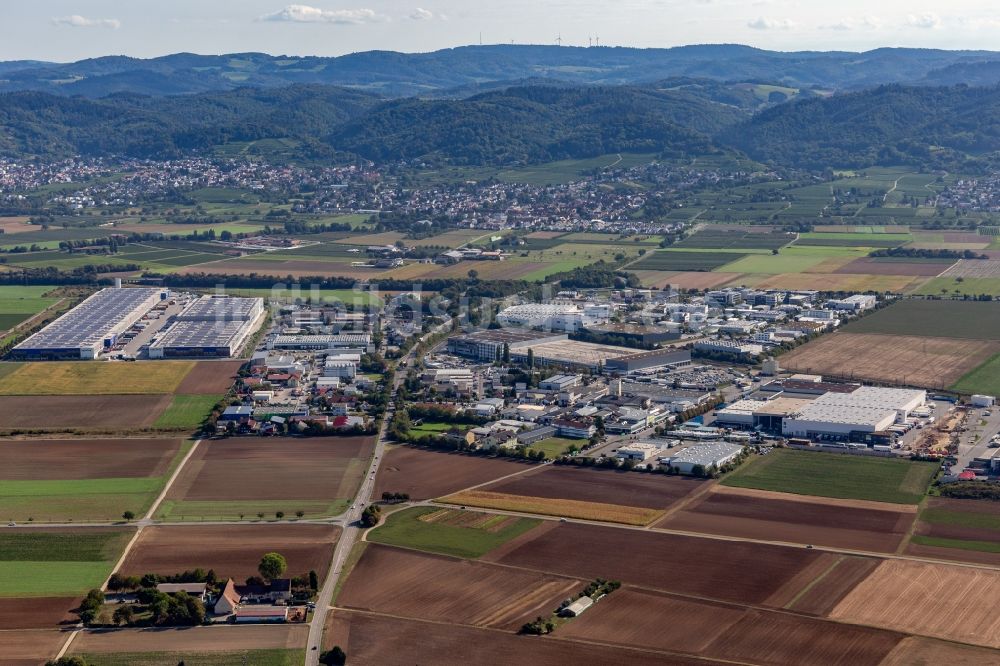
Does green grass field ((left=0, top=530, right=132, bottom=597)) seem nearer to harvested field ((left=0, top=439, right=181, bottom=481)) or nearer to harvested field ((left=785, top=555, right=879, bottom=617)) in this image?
harvested field ((left=0, top=439, right=181, bottom=481))

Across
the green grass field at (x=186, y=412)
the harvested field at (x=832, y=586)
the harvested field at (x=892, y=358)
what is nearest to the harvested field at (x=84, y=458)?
the green grass field at (x=186, y=412)

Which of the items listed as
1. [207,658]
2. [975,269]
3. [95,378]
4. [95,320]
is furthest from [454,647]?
[975,269]

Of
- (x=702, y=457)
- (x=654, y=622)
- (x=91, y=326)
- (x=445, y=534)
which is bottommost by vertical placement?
(x=91, y=326)

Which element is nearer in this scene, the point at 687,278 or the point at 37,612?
the point at 37,612

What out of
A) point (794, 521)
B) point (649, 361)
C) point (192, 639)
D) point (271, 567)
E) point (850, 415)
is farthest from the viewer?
point (649, 361)

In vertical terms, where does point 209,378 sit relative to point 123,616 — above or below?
below

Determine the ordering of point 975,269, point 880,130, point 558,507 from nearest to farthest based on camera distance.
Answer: point 558,507 → point 975,269 → point 880,130

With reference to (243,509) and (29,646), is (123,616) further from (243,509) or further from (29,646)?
(243,509)

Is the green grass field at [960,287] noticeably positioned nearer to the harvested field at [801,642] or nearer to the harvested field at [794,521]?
the harvested field at [794,521]
